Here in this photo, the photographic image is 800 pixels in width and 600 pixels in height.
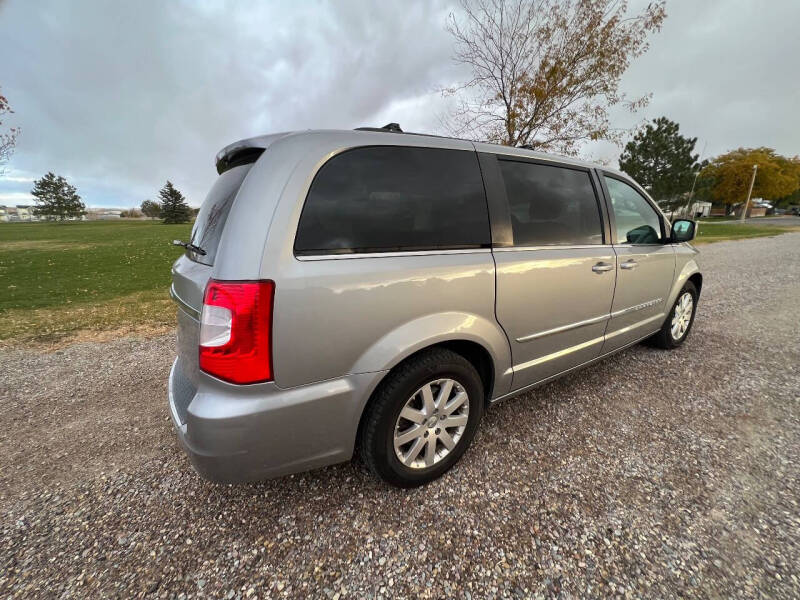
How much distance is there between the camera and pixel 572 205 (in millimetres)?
2500

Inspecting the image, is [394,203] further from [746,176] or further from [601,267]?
[746,176]

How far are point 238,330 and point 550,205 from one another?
2.08m

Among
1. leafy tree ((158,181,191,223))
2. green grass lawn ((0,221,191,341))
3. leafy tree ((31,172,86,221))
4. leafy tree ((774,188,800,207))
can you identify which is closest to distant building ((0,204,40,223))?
leafy tree ((31,172,86,221))

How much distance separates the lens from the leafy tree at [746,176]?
41.5 meters

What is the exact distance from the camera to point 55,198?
66.2 meters

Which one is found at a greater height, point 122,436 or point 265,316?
point 265,316

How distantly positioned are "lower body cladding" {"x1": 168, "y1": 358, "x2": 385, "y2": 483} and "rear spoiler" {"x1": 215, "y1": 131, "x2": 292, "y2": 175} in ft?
3.47

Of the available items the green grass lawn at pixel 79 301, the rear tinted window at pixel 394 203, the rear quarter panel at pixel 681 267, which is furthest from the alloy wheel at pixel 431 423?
the green grass lawn at pixel 79 301

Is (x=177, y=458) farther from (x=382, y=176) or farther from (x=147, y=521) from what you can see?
(x=382, y=176)

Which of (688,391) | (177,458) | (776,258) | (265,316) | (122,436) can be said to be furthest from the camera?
(776,258)

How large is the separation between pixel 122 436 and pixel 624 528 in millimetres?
3080

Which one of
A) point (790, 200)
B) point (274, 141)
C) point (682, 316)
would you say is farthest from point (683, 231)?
point (790, 200)

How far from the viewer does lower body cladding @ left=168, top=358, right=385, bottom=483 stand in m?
1.40

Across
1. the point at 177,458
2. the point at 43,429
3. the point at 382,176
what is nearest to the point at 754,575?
the point at 382,176
